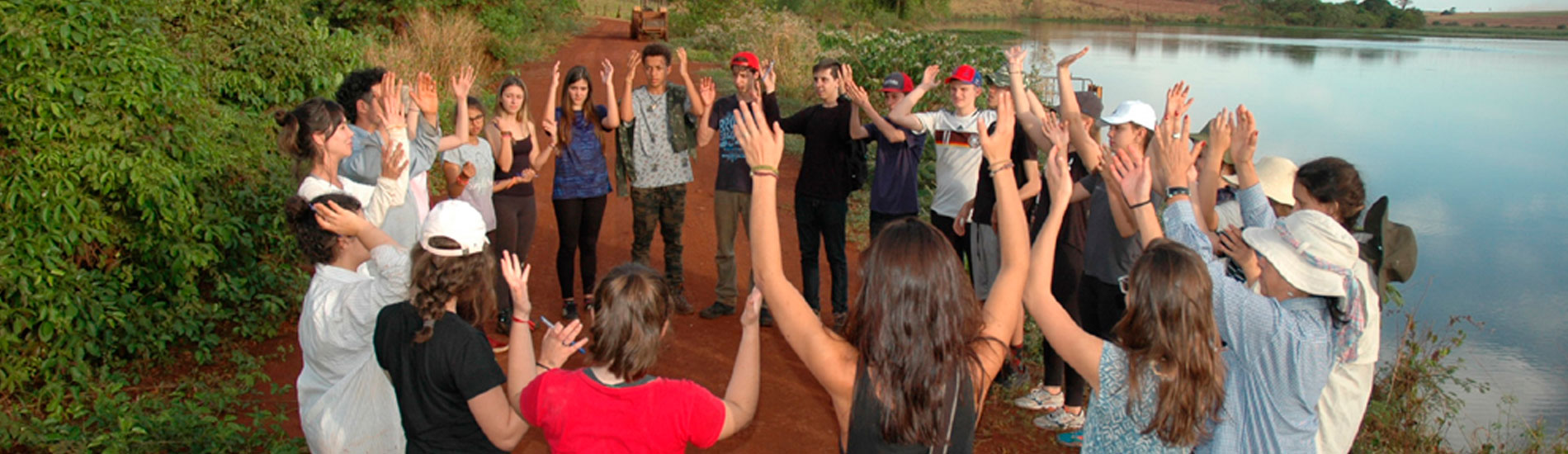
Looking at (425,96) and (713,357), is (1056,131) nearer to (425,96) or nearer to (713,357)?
(425,96)

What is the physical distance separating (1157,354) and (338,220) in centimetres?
241

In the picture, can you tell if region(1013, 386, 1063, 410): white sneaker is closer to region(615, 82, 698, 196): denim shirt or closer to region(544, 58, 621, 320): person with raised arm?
region(615, 82, 698, 196): denim shirt

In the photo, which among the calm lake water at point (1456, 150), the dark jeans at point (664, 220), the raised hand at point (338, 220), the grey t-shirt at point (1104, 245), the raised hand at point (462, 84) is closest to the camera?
the raised hand at point (338, 220)

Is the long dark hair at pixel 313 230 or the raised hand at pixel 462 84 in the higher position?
the raised hand at pixel 462 84

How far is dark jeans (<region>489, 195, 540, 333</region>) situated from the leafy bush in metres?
1.18

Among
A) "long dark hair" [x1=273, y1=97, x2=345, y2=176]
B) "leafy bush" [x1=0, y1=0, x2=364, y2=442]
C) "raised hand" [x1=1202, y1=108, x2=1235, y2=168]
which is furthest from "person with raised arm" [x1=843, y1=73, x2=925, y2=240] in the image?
"leafy bush" [x1=0, y1=0, x2=364, y2=442]

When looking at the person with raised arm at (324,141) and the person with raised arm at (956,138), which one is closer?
the person with raised arm at (324,141)

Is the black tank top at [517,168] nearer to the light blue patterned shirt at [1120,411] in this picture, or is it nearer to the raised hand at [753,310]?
the raised hand at [753,310]

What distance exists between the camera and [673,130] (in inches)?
233

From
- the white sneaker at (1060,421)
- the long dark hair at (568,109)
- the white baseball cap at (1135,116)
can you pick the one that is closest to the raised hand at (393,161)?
the long dark hair at (568,109)

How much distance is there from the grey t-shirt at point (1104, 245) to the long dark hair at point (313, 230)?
2.93 m

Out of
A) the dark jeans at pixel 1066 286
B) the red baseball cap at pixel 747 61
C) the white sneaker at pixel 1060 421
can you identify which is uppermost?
the red baseball cap at pixel 747 61

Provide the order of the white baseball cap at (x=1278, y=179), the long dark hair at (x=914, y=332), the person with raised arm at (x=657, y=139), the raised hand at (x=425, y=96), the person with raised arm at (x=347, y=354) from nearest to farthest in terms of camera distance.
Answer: the long dark hair at (x=914, y=332) → the person with raised arm at (x=347, y=354) → the white baseball cap at (x=1278, y=179) → the raised hand at (x=425, y=96) → the person with raised arm at (x=657, y=139)

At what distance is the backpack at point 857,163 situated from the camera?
220 inches
